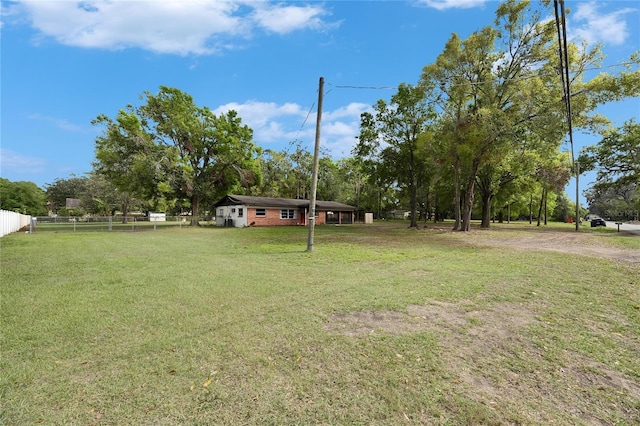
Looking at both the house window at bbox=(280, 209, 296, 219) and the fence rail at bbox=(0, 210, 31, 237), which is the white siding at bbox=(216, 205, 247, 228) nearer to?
the house window at bbox=(280, 209, 296, 219)

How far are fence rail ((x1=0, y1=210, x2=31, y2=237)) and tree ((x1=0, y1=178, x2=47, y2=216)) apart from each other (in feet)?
100

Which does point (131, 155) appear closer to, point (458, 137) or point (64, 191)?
point (458, 137)

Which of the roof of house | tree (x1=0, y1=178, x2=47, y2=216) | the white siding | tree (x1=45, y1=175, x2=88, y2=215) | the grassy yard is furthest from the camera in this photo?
tree (x1=45, y1=175, x2=88, y2=215)

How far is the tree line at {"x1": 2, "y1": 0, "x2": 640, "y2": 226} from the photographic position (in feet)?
59.5

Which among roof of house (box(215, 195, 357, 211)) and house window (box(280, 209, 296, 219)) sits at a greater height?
roof of house (box(215, 195, 357, 211))

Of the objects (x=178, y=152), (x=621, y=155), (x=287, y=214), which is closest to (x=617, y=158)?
(x=621, y=155)

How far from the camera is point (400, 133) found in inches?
1109

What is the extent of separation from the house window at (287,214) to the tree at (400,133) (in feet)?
31.2

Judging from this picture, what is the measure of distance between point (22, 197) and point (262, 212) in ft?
149

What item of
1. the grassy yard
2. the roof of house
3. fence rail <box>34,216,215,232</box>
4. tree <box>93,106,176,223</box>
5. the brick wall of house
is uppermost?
tree <box>93,106,176,223</box>

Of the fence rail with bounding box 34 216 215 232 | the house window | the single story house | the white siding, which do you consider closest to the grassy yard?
the fence rail with bounding box 34 216 215 232

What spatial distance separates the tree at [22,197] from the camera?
47812mm

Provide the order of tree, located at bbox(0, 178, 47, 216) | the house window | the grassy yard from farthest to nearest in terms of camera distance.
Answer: tree, located at bbox(0, 178, 47, 216), the house window, the grassy yard

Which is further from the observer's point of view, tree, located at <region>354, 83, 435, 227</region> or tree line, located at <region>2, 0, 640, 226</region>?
tree, located at <region>354, 83, 435, 227</region>
